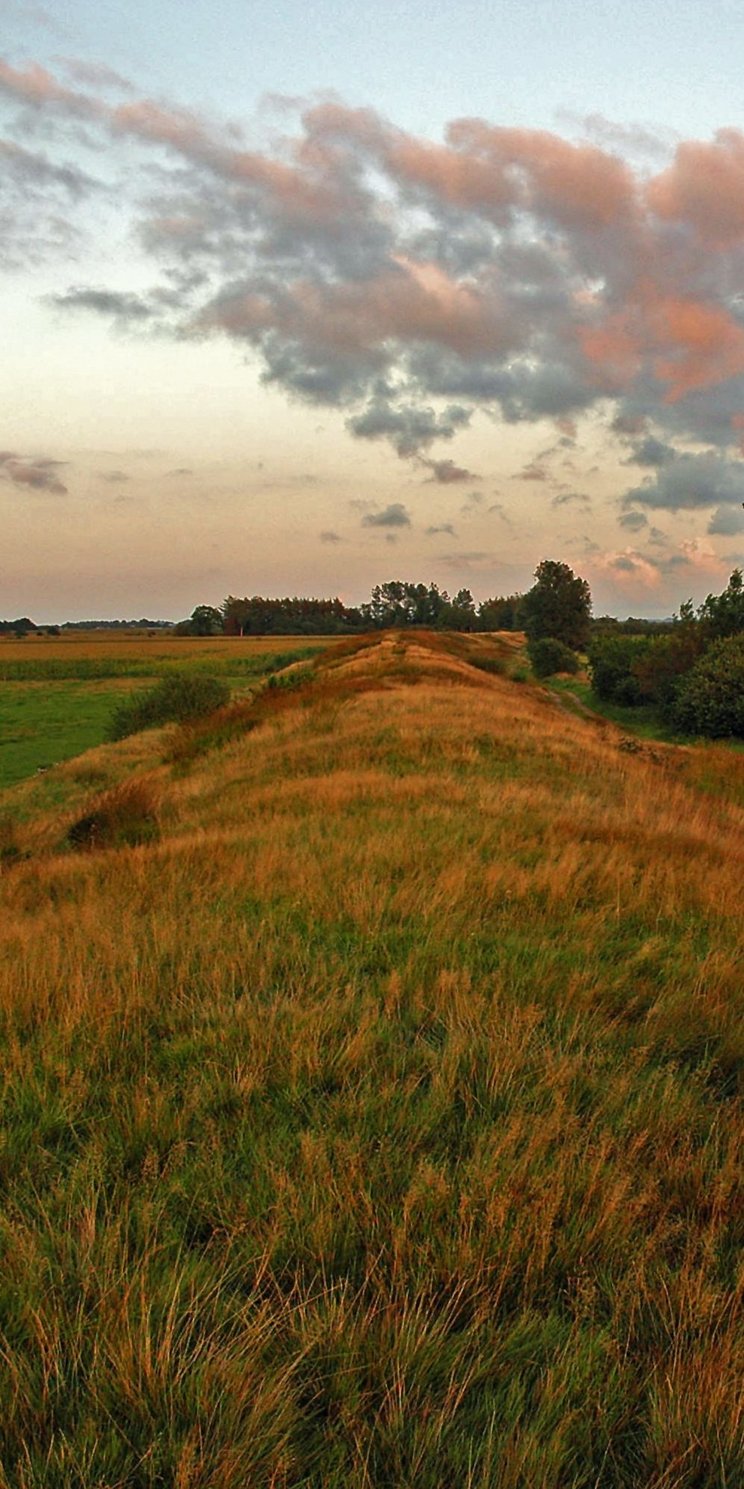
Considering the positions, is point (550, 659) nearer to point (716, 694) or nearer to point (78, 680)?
point (716, 694)

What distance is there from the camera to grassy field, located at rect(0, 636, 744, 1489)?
161 centimetres

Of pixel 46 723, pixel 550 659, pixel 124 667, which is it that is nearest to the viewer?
pixel 46 723

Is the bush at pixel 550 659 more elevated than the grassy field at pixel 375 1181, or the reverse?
the bush at pixel 550 659

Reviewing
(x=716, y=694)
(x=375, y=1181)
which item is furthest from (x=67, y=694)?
(x=375, y=1181)

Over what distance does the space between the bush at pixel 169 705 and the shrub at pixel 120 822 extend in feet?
71.4

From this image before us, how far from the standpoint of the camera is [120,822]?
1010cm

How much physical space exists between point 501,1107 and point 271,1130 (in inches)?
36.7

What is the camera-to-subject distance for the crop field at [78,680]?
3659 cm

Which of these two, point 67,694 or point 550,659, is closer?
point 67,694

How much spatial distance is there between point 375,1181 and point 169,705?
33.1 meters

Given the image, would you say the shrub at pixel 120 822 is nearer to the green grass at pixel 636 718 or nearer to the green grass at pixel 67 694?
the green grass at pixel 67 694

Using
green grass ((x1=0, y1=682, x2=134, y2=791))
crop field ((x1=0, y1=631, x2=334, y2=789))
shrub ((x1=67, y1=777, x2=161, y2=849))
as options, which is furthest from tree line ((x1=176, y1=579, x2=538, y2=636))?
shrub ((x1=67, y1=777, x2=161, y2=849))

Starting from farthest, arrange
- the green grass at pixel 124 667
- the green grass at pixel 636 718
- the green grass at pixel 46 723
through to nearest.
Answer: the green grass at pixel 124 667, the green grass at pixel 636 718, the green grass at pixel 46 723

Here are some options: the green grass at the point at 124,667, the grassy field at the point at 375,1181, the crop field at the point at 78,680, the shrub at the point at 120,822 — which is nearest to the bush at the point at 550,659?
the green grass at the point at 124,667
